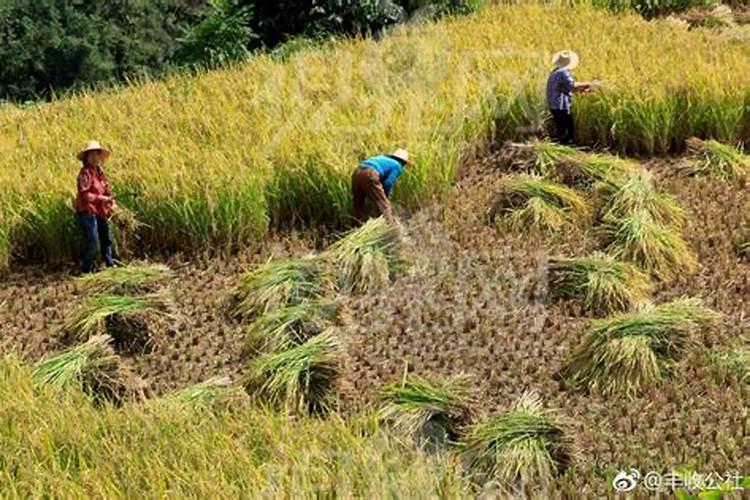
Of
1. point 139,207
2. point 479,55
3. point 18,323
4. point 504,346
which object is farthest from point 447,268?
point 479,55

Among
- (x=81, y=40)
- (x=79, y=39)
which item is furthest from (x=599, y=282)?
(x=79, y=39)

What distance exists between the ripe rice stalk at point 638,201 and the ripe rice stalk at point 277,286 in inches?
65.2

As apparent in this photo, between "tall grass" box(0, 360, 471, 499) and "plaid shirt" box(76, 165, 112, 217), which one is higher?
"plaid shirt" box(76, 165, 112, 217)

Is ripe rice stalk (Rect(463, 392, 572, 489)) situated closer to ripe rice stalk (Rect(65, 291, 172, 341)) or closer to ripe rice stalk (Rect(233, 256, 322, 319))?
ripe rice stalk (Rect(233, 256, 322, 319))

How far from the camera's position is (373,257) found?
4.63 meters

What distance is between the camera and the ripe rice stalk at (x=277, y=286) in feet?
14.4

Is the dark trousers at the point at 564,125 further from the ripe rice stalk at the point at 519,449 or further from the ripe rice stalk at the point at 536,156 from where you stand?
the ripe rice stalk at the point at 519,449

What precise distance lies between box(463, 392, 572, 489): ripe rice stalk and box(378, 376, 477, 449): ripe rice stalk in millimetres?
118

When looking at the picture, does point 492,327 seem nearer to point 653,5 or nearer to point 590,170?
point 590,170

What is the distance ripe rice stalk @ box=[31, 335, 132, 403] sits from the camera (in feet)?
12.4

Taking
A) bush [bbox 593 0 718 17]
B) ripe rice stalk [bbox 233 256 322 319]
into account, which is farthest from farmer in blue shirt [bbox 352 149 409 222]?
bush [bbox 593 0 718 17]

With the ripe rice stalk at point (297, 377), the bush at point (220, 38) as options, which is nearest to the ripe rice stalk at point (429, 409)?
the ripe rice stalk at point (297, 377)

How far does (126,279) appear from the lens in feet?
15.5

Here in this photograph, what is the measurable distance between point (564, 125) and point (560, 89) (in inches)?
10.5
